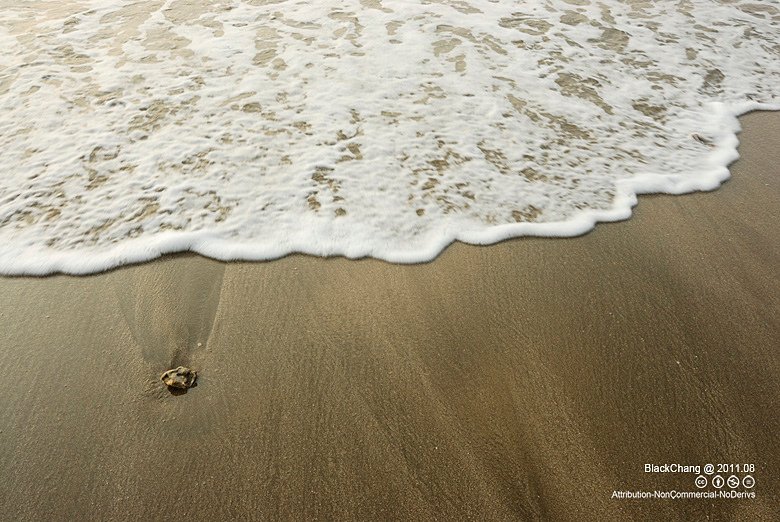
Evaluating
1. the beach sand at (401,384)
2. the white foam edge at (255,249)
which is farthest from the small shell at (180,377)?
the white foam edge at (255,249)

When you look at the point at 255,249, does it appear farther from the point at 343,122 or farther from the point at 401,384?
the point at 343,122

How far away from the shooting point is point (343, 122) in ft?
10.8

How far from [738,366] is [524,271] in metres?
0.95

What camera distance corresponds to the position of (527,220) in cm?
263

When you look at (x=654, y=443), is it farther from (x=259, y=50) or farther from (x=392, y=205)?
(x=259, y=50)

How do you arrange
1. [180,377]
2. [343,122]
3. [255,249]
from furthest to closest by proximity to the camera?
[343,122] < [255,249] < [180,377]

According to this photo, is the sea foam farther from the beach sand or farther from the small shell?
the small shell

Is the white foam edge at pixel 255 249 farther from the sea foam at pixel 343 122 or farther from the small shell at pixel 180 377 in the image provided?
the small shell at pixel 180 377

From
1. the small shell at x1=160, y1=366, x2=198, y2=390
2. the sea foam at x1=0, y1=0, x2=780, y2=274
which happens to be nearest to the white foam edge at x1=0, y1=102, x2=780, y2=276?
the sea foam at x1=0, y1=0, x2=780, y2=274

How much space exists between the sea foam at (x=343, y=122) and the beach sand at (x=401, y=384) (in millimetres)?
264

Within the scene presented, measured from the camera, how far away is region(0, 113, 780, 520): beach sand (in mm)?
1547

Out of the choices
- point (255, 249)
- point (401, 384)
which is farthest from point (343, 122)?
point (401, 384)

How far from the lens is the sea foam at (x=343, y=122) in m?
2.54

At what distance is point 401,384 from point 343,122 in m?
2.11
